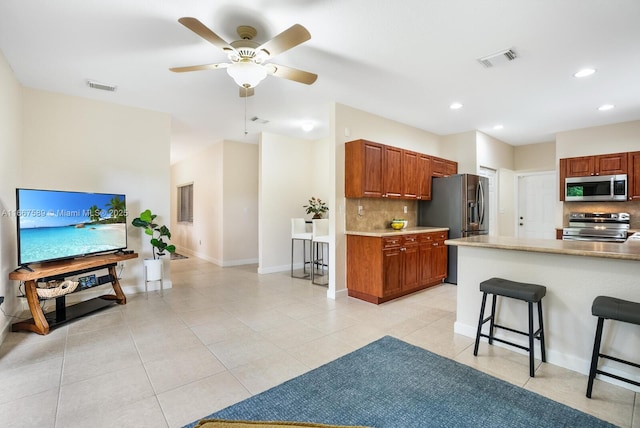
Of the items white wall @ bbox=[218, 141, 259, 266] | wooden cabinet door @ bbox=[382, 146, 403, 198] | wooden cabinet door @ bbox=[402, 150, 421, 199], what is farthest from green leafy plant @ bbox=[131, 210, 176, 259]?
wooden cabinet door @ bbox=[402, 150, 421, 199]

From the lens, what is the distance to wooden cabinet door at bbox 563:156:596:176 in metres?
5.34

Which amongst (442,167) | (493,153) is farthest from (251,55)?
(493,153)

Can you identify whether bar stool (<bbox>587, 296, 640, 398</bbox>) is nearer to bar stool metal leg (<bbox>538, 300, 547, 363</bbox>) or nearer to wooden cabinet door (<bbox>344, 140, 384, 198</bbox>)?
bar stool metal leg (<bbox>538, 300, 547, 363</bbox>)

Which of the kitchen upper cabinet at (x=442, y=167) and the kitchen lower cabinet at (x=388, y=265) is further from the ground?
the kitchen upper cabinet at (x=442, y=167)

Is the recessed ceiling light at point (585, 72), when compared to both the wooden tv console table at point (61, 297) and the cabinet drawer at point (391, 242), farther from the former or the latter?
the wooden tv console table at point (61, 297)

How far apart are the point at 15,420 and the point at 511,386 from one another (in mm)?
3134

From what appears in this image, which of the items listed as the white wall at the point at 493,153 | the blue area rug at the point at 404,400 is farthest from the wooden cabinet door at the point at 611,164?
the blue area rug at the point at 404,400

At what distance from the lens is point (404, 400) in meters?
1.96

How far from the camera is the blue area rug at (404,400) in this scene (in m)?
1.77

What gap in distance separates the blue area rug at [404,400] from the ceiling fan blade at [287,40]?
8.01 feet

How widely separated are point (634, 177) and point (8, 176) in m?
8.57

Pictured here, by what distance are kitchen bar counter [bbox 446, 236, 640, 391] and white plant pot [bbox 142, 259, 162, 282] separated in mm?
3798

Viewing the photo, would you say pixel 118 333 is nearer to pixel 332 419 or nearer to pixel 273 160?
pixel 332 419

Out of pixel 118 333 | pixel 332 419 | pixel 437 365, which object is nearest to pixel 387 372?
pixel 437 365
